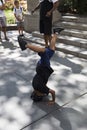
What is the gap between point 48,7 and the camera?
20.3 ft

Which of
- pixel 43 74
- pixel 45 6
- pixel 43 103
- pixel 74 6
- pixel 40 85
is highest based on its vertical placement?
pixel 45 6

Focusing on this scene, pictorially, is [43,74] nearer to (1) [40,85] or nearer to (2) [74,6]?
(1) [40,85]

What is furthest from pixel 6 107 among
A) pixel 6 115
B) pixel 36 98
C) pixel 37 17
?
pixel 37 17

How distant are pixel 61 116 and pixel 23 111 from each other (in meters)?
0.59

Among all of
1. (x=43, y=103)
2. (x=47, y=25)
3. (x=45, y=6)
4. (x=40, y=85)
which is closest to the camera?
(x=40, y=85)

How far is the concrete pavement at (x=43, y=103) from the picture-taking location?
346cm

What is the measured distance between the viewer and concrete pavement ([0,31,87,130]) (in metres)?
3.46

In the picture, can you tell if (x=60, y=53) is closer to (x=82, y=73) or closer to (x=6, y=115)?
(x=82, y=73)

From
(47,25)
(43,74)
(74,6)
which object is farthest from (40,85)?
(74,6)

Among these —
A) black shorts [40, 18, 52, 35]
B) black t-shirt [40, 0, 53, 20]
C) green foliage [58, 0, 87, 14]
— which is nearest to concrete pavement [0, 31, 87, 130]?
black shorts [40, 18, 52, 35]

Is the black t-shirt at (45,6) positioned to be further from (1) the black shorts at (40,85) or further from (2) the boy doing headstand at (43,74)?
(1) the black shorts at (40,85)

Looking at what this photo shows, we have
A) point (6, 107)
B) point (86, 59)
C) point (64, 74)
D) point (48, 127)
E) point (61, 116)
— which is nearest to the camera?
point (48, 127)

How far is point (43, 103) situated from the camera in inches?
157

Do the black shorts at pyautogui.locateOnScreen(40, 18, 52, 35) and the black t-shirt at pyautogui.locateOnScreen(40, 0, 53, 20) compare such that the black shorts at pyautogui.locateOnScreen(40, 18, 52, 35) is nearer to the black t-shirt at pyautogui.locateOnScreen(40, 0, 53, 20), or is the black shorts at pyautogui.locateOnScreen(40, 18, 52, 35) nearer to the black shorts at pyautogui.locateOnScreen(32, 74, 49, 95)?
the black t-shirt at pyautogui.locateOnScreen(40, 0, 53, 20)
